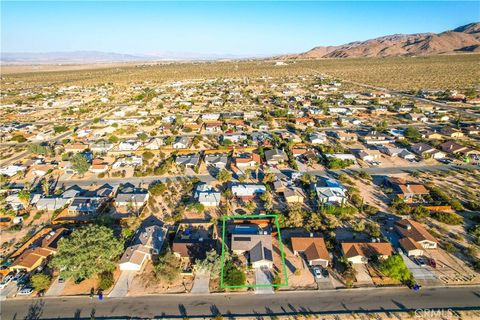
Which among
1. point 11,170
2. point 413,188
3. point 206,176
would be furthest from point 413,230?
point 11,170

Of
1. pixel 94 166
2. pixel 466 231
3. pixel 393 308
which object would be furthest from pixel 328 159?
pixel 94 166

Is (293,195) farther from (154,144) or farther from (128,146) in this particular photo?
(128,146)

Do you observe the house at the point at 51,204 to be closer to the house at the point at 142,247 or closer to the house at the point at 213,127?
the house at the point at 142,247

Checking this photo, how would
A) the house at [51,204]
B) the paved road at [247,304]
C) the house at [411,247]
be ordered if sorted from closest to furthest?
1. the paved road at [247,304]
2. the house at [411,247]
3. the house at [51,204]

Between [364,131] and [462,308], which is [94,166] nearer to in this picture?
[462,308]

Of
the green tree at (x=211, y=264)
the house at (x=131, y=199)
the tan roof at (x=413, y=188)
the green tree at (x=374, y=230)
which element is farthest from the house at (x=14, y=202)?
the tan roof at (x=413, y=188)
